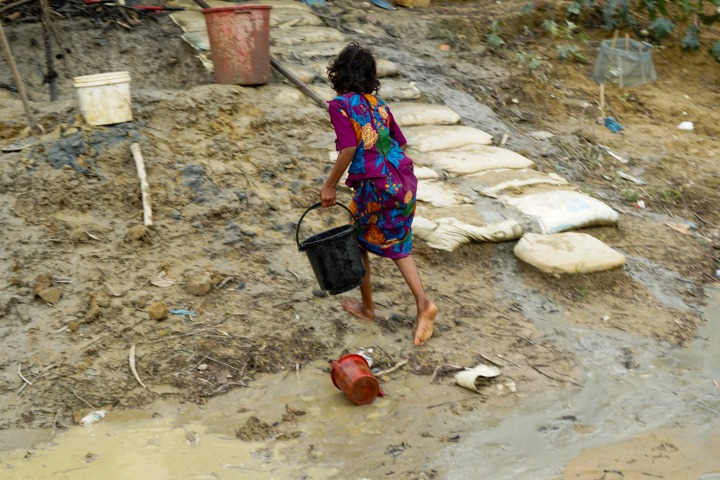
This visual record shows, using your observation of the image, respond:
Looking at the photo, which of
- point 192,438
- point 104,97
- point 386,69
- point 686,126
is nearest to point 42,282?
point 192,438

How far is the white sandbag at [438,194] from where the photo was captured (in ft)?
16.4

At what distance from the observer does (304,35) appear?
688 cm

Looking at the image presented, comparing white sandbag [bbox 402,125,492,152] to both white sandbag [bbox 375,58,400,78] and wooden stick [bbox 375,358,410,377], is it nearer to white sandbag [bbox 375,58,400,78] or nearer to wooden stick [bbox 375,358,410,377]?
white sandbag [bbox 375,58,400,78]

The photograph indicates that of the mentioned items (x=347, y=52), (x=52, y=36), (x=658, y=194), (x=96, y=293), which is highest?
(x=347, y=52)

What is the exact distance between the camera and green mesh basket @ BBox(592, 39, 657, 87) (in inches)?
295

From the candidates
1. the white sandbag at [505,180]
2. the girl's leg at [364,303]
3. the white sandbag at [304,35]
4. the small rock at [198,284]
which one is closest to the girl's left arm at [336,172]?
the girl's leg at [364,303]

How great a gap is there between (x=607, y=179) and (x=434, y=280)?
216 cm

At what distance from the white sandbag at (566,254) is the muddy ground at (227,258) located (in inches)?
2.7

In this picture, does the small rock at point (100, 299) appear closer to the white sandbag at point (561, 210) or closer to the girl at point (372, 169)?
the girl at point (372, 169)

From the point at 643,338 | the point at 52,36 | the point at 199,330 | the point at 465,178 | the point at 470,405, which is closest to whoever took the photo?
the point at 470,405

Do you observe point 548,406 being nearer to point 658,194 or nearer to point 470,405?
point 470,405

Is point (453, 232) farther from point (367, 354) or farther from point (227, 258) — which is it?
Answer: point (227, 258)

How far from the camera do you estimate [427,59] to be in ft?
23.2

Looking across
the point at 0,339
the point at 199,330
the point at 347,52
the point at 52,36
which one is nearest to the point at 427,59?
the point at 52,36
